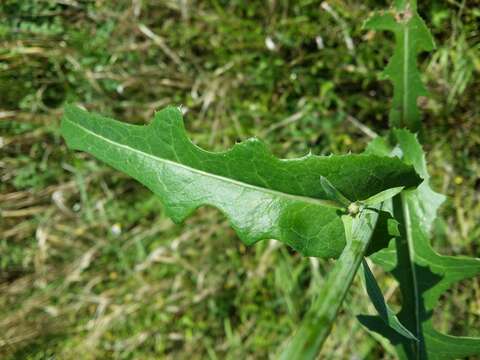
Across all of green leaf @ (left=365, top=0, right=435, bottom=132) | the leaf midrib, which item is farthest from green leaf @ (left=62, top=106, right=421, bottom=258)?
green leaf @ (left=365, top=0, right=435, bottom=132)

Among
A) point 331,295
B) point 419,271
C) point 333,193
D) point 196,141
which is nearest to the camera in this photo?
point 331,295

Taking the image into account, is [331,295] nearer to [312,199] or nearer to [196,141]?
[312,199]

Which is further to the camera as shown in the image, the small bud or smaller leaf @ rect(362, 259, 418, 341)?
the small bud

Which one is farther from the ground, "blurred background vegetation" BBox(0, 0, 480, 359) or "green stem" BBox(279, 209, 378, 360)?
"green stem" BBox(279, 209, 378, 360)

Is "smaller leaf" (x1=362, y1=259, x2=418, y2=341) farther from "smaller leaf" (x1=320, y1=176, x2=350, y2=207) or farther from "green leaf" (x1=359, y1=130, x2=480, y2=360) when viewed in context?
"green leaf" (x1=359, y1=130, x2=480, y2=360)

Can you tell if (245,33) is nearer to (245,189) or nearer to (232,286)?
(232,286)

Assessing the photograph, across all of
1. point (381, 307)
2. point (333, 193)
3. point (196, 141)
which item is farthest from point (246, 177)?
point (196, 141)
